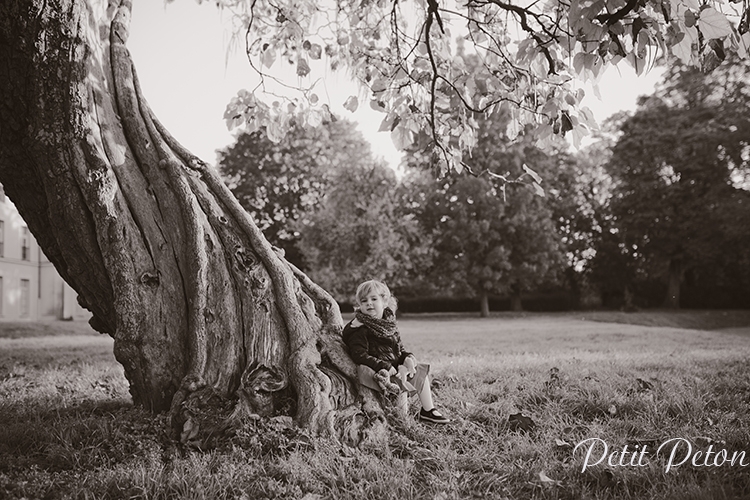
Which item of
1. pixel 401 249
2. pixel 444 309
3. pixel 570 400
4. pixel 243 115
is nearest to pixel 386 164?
pixel 401 249

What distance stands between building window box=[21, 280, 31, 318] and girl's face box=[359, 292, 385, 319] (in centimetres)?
3727

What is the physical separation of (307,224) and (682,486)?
26003 mm

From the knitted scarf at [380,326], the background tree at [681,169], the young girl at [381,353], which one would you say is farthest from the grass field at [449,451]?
the background tree at [681,169]

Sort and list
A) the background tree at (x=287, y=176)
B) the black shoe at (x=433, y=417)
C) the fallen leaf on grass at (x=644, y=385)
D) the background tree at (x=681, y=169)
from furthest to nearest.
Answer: the background tree at (x=287, y=176)
the background tree at (x=681, y=169)
the fallen leaf on grass at (x=644, y=385)
the black shoe at (x=433, y=417)

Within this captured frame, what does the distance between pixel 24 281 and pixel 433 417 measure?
38.0 metres

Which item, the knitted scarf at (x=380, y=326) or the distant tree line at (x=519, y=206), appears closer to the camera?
the knitted scarf at (x=380, y=326)

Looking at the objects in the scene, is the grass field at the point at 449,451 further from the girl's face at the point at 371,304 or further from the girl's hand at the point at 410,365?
the girl's face at the point at 371,304

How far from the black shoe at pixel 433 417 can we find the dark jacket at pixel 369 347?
18.4 inches

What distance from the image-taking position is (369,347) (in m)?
4.43

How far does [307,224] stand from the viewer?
92.5 feet

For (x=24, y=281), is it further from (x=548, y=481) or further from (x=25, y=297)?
(x=548, y=481)

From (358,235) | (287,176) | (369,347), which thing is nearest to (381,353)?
(369,347)

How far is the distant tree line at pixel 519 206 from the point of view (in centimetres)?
2730

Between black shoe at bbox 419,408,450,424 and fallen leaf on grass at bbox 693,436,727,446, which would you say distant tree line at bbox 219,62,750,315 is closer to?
black shoe at bbox 419,408,450,424
